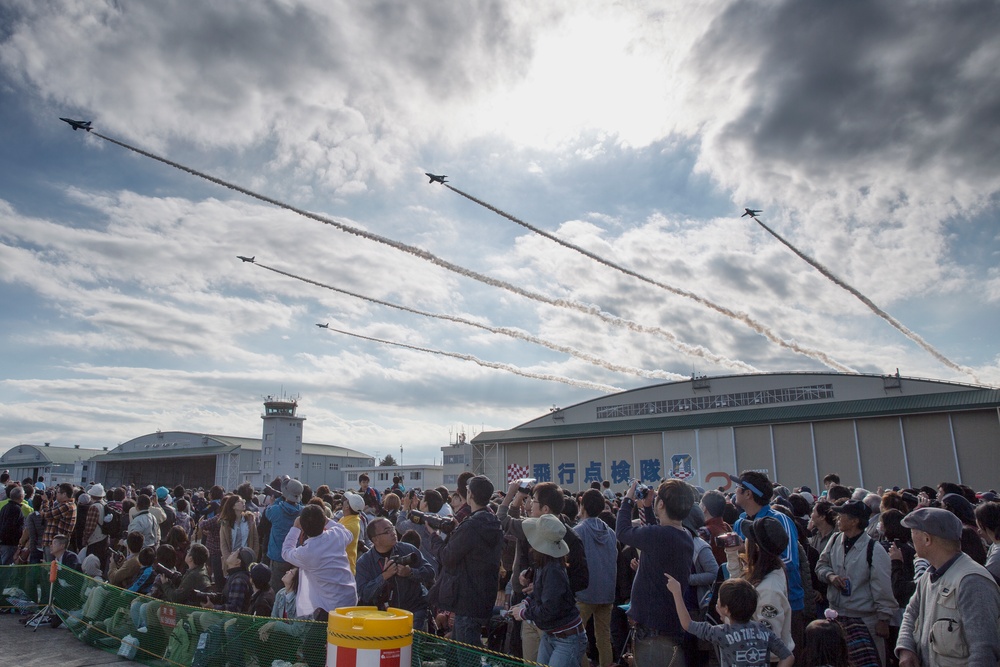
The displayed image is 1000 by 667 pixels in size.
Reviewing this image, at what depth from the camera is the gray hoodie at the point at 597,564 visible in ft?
21.6

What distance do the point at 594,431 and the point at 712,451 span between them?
6.79 m

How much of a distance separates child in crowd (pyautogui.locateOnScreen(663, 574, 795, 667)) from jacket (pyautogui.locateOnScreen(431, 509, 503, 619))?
2304 millimetres

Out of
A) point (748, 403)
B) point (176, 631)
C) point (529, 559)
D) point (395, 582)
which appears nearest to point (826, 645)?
point (529, 559)

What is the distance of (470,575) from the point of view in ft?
20.2

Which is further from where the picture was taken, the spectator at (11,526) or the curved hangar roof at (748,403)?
the curved hangar roof at (748,403)

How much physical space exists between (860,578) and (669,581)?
2181 mm

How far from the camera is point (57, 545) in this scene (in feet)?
37.0

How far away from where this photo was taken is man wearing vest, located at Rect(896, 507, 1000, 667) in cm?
389

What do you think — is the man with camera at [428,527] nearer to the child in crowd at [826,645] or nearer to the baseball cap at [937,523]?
the child in crowd at [826,645]

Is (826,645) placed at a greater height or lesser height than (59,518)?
lesser

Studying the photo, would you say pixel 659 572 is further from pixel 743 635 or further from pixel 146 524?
pixel 146 524

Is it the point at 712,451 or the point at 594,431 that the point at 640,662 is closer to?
the point at 712,451

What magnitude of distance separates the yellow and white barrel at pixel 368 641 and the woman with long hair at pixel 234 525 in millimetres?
6631

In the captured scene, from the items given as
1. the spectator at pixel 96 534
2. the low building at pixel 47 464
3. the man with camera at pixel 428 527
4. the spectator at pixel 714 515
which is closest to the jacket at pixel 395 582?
the man with camera at pixel 428 527
